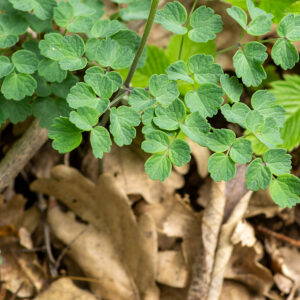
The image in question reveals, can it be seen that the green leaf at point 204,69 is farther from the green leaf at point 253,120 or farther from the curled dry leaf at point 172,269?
the curled dry leaf at point 172,269

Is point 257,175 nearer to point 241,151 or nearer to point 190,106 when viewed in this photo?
point 241,151

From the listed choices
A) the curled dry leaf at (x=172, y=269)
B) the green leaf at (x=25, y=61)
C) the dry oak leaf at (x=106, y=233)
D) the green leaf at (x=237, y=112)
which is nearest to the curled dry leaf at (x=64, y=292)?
the dry oak leaf at (x=106, y=233)

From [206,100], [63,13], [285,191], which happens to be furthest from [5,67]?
[285,191]

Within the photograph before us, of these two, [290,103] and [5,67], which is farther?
[290,103]

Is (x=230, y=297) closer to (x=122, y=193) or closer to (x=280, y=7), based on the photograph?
(x=122, y=193)

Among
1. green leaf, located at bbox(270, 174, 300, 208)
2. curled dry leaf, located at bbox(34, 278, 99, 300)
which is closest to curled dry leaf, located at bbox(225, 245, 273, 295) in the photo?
curled dry leaf, located at bbox(34, 278, 99, 300)
